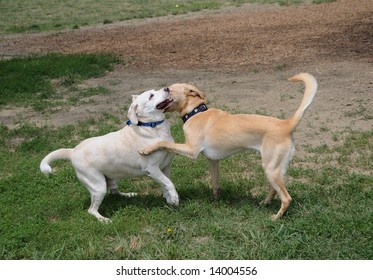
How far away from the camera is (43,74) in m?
10.6

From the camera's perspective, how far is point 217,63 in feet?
36.3

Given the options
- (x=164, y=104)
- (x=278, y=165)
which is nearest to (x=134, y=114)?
(x=164, y=104)

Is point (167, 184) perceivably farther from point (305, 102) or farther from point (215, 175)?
point (305, 102)

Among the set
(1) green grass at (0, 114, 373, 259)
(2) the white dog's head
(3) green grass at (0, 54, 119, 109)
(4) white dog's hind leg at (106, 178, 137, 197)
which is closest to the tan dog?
(2) the white dog's head

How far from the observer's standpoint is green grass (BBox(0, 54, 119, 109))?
30.5 feet

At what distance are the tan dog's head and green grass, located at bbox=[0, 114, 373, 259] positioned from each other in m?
0.88

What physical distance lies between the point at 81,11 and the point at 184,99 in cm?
1779

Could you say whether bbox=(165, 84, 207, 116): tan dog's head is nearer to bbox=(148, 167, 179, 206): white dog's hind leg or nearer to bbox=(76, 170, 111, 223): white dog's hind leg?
bbox=(148, 167, 179, 206): white dog's hind leg

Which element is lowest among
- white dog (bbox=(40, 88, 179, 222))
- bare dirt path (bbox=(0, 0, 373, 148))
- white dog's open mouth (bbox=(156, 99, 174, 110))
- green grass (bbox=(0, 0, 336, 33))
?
green grass (bbox=(0, 0, 336, 33))

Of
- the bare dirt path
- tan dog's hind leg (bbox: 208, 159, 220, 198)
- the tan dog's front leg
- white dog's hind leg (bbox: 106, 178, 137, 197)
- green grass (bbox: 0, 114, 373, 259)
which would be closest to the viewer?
green grass (bbox: 0, 114, 373, 259)

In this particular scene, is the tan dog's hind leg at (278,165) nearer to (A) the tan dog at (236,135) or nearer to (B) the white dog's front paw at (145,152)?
(A) the tan dog at (236,135)

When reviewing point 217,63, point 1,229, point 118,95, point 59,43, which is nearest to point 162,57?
point 217,63

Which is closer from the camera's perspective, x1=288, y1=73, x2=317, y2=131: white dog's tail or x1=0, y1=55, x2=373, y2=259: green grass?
x1=0, y1=55, x2=373, y2=259: green grass

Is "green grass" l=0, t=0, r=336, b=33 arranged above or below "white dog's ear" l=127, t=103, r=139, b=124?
below
